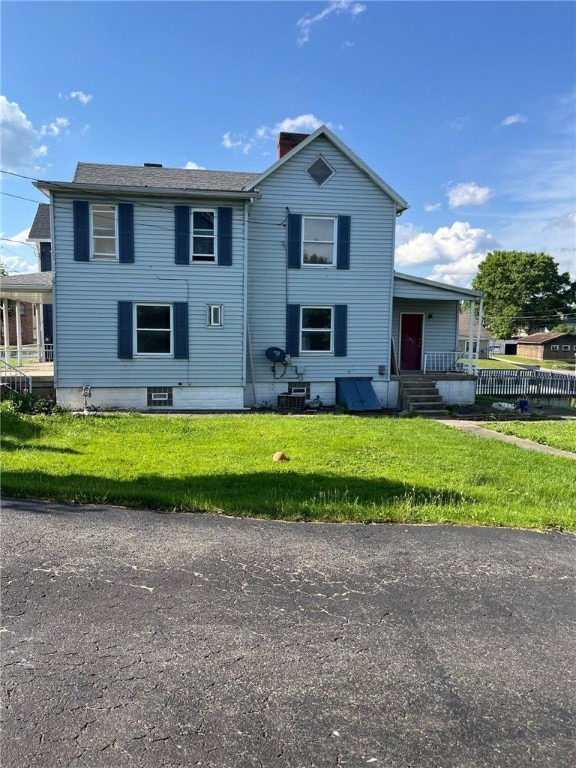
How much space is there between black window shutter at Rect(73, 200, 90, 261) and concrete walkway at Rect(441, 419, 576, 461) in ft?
35.5

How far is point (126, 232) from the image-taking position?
1451 centimetres

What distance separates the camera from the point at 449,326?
18.6 m

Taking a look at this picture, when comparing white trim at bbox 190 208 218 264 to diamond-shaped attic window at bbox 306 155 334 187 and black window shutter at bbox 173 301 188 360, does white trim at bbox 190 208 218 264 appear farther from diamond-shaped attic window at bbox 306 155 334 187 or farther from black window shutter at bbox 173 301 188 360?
diamond-shaped attic window at bbox 306 155 334 187

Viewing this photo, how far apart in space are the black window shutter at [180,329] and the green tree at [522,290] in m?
66.3

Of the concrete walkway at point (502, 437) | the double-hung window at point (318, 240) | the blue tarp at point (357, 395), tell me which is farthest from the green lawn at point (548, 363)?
the concrete walkway at point (502, 437)

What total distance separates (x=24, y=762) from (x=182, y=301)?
13.6 metres

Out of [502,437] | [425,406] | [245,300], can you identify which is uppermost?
[245,300]

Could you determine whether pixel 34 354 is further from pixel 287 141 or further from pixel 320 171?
pixel 320 171

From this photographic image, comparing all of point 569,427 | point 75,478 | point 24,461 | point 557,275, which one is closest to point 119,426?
point 24,461

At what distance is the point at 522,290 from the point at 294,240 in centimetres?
6506

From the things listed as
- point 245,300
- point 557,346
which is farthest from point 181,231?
point 557,346

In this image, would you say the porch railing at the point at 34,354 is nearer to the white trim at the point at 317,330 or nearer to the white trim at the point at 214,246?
the white trim at the point at 214,246

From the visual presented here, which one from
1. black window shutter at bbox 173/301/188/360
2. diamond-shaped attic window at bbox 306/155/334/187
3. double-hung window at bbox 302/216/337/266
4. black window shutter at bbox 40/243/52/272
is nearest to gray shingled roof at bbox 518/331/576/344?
double-hung window at bbox 302/216/337/266

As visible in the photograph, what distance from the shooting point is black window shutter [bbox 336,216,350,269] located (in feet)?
52.1
